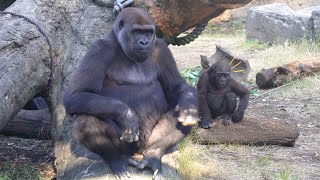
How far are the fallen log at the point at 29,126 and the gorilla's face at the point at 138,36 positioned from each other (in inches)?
64.6

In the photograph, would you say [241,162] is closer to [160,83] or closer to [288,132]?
[288,132]

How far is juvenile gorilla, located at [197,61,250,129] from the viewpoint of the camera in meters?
5.18

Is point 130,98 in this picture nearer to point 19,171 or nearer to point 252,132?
point 19,171

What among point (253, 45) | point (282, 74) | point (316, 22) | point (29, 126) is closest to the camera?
point (29, 126)

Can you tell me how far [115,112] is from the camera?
3.54 m

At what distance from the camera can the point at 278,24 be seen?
34.5 feet

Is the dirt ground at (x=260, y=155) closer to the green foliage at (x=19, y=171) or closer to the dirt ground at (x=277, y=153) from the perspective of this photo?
the dirt ground at (x=277, y=153)

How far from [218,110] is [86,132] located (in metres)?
2.05

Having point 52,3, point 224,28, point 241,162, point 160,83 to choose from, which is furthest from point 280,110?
point 224,28

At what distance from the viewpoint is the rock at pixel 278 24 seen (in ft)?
33.0

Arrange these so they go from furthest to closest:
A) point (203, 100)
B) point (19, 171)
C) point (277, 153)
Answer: point (203, 100), point (277, 153), point (19, 171)

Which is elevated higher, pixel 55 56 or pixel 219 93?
pixel 55 56

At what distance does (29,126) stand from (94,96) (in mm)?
1676

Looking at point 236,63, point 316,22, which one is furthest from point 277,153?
point 316,22
